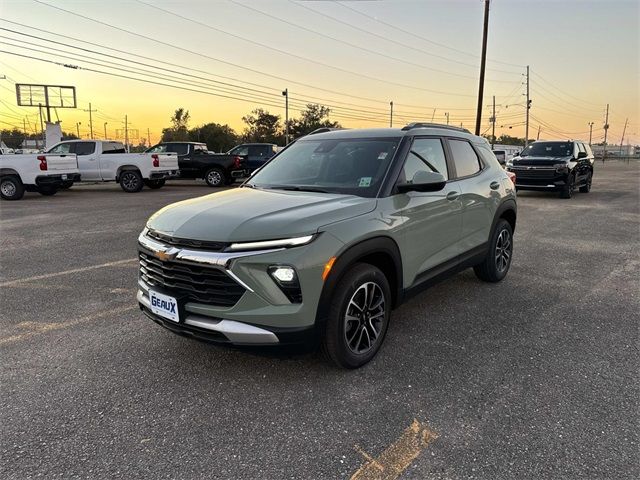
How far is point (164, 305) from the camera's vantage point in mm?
3061

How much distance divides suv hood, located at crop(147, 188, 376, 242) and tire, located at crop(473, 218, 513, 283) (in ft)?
7.96

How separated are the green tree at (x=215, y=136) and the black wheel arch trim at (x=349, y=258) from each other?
74993 mm

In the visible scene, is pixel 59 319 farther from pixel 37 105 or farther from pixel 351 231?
pixel 37 105

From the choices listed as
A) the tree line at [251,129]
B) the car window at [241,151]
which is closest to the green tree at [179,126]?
the tree line at [251,129]

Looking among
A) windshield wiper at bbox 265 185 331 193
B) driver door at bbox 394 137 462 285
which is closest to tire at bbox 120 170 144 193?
windshield wiper at bbox 265 185 331 193

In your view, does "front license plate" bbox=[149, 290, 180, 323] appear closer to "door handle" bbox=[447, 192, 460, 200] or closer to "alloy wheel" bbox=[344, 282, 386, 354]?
"alloy wheel" bbox=[344, 282, 386, 354]

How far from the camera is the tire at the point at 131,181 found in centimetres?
1719

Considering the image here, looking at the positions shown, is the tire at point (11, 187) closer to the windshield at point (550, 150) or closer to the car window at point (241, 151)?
the car window at point (241, 151)

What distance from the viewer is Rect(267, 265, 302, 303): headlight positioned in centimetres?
275

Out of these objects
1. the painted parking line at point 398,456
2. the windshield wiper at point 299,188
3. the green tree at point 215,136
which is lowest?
the painted parking line at point 398,456

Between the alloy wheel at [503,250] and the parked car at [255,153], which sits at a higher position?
the parked car at [255,153]

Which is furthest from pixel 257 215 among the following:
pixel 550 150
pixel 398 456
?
pixel 550 150

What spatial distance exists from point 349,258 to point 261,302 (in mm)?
665

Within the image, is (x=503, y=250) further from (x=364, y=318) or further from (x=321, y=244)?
(x=321, y=244)
